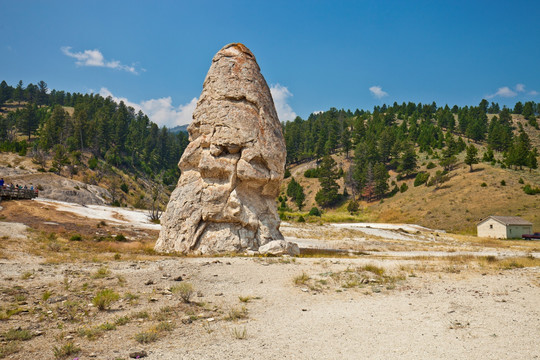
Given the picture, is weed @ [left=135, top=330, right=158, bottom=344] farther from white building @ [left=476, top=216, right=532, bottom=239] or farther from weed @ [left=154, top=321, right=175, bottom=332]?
white building @ [left=476, top=216, right=532, bottom=239]

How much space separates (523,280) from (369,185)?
281ft

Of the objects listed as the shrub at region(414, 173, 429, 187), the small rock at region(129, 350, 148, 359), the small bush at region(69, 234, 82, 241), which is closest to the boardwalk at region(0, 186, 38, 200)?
the small bush at region(69, 234, 82, 241)

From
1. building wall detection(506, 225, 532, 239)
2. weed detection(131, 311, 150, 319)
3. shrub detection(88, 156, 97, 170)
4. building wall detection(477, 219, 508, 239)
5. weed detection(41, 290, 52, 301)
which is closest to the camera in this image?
weed detection(131, 311, 150, 319)

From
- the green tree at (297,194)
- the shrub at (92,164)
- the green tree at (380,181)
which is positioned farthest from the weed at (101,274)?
the shrub at (92,164)

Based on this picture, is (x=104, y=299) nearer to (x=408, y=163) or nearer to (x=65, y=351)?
(x=65, y=351)

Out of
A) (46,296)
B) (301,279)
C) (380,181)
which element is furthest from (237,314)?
(380,181)

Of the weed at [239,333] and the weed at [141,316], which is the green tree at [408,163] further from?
the weed at [141,316]

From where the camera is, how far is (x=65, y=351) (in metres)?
5.92

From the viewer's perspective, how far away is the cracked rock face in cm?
2066

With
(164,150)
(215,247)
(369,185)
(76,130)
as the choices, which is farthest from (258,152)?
(164,150)

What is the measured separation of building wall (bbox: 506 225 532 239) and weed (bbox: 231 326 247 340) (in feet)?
183

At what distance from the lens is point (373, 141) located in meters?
113

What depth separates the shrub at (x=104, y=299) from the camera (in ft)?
28.3

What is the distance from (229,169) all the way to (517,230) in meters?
50.6
